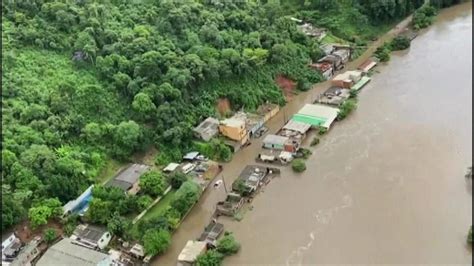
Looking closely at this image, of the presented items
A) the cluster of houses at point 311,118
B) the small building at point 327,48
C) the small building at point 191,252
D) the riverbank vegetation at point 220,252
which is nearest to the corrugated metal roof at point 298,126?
the cluster of houses at point 311,118

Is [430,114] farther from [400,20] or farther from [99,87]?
[99,87]

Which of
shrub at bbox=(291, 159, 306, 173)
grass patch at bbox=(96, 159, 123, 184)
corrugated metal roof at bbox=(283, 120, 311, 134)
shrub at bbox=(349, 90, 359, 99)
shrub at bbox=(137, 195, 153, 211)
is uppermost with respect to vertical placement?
grass patch at bbox=(96, 159, 123, 184)

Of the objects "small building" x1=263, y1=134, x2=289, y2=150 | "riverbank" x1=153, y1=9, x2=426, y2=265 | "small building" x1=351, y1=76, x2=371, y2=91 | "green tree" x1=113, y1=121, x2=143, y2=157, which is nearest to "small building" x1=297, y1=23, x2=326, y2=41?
"riverbank" x1=153, y1=9, x2=426, y2=265

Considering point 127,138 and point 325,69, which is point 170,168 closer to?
point 127,138

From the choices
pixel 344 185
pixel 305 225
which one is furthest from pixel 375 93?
pixel 305 225

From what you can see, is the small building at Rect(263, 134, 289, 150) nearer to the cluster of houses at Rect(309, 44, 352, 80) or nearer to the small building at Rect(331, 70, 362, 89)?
the small building at Rect(331, 70, 362, 89)

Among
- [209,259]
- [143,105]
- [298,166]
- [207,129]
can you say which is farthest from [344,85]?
[209,259]
